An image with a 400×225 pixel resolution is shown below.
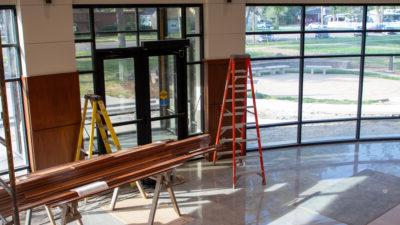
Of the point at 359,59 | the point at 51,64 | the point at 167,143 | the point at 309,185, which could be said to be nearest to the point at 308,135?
the point at 359,59

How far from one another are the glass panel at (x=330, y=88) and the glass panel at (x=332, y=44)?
150 mm

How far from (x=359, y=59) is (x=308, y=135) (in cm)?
172

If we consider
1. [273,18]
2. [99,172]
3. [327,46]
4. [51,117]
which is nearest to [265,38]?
[273,18]

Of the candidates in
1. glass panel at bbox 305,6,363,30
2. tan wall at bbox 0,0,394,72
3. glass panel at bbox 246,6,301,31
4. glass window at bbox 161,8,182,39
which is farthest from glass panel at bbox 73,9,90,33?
glass panel at bbox 305,6,363,30

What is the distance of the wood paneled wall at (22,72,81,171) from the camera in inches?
239

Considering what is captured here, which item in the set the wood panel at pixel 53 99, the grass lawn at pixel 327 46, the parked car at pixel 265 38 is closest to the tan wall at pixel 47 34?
the wood panel at pixel 53 99

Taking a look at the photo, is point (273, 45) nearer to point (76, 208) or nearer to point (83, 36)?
point (83, 36)

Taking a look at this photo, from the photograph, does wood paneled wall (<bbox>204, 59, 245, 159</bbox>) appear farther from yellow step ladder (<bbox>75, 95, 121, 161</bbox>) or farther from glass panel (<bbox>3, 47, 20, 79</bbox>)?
glass panel (<bbox>3, 47, 20, 79</bbox>)

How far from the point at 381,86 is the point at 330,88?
110 cm

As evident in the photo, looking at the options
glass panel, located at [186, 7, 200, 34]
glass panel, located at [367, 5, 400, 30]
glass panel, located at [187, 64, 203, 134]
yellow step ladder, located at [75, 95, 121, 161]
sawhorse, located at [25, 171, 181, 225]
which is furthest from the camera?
glass panel, located at [367, 5, 400, 30]

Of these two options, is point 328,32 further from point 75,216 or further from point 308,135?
point 75,216

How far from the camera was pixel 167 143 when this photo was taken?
19.3ft

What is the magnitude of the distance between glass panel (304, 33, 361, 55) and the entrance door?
8.38 ft

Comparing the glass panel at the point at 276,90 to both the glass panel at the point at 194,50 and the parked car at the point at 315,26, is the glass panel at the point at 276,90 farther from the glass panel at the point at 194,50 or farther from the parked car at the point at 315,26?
the glass panel at the point at 194,50
